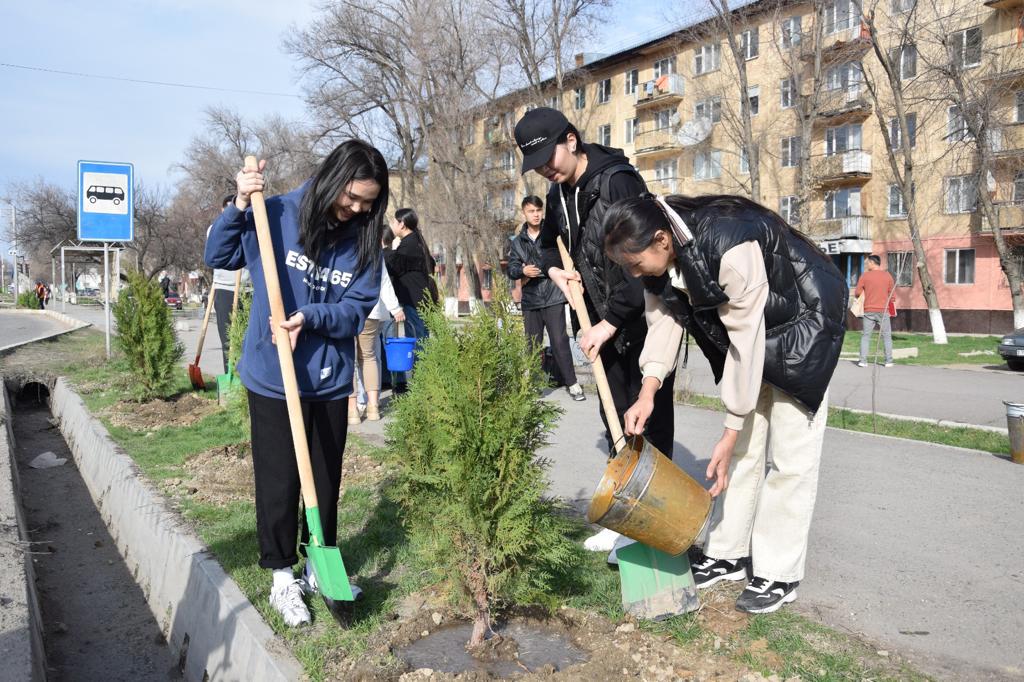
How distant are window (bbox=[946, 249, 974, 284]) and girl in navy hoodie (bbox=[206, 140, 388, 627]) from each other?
3119cm

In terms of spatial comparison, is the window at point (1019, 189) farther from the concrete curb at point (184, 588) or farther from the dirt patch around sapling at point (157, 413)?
the concrete curb at point (184, 588)

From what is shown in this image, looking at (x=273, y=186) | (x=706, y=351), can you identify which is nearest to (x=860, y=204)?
(x=273, y=186)

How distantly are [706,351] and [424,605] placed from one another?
5.44ft

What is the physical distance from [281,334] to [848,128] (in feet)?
116

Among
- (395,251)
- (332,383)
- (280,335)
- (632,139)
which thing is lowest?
(332,383)

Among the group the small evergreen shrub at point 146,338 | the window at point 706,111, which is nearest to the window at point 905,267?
the window at point 706,111

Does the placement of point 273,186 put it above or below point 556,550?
above

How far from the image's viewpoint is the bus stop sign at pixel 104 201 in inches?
463

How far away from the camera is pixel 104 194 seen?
1197 centimetres

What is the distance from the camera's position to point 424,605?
11.3 feet

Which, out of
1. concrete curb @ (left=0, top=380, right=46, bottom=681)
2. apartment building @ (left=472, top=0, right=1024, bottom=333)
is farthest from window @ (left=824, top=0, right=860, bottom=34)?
concrete curb @ (left=0, top=380, right=46, bottom=681)

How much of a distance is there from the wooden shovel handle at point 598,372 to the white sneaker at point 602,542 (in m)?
0.59

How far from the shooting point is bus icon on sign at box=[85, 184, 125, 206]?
11828mm

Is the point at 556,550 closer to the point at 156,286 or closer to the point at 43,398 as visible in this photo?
the point at 156,286
